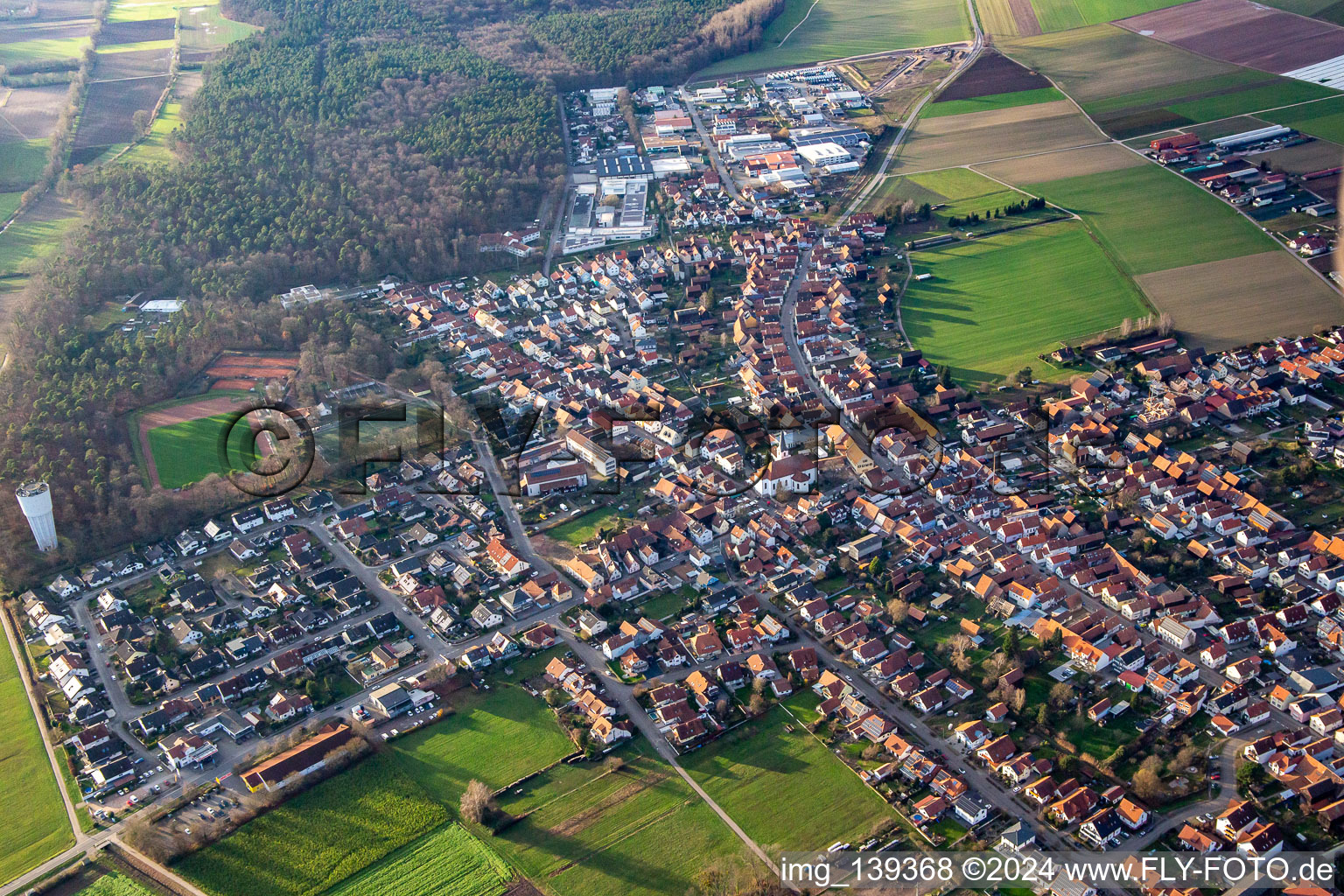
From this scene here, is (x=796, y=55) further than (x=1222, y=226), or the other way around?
(x=796, y=55)

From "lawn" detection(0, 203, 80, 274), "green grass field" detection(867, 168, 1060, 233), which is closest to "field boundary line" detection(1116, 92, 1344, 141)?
"green grass field" detection(867, 168, 1060, 233)

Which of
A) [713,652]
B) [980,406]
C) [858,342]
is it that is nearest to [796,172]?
[858,342]

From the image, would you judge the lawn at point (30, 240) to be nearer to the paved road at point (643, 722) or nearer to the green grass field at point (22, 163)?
the green grass field at point (22, 163)

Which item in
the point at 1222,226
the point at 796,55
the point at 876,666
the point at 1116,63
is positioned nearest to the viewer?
the point at 876,666

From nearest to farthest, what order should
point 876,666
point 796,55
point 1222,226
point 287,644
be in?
point 876,666 < point 287,644 < point 1222,226 < point 796,55

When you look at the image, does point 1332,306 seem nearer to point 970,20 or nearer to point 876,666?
point 876,666

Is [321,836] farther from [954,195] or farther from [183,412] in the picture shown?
[954,195]

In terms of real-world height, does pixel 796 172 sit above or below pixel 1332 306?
above

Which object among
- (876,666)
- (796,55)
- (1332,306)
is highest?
(796,55)
